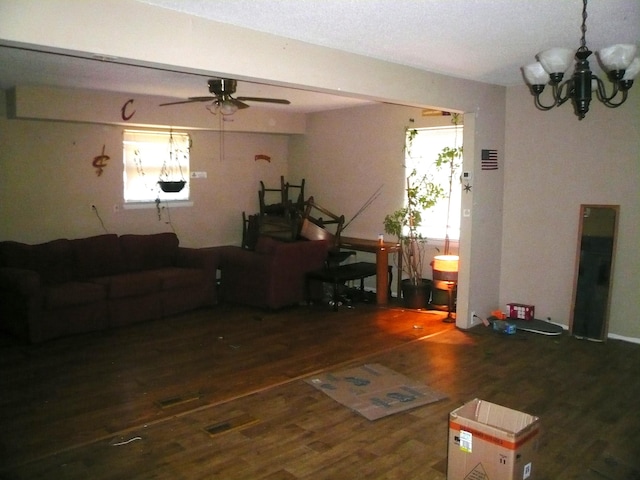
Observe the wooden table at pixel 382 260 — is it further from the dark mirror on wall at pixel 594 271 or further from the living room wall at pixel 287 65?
the dark mirror on wall at pixel 594 271

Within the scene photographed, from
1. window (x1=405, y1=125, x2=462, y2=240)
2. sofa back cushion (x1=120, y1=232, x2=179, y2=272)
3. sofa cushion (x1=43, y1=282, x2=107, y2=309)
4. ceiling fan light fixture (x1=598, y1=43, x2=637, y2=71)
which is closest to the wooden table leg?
window (x1=405, y1=125, x2=462, y2=240)

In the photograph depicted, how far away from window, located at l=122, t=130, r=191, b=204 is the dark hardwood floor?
75.5 inches

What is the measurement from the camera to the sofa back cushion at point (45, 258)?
18.0ft

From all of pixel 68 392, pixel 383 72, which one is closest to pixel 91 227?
pixel 68 392

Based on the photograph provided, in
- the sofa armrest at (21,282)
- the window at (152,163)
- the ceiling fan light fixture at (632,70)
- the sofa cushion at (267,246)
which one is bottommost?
the sofa armrest at (21,282)

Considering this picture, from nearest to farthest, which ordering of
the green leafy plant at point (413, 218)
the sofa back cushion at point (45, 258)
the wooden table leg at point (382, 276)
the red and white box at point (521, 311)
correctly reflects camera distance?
the sofa back cushion at point (45, 258), the red and white box at point (521, 311), the green leafy plant at point (413, 218), the wooden table leg at point (382, 276)

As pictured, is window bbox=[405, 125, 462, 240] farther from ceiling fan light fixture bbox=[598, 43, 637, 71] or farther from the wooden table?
ceiling fan light fixture bbox=[598, 43, 637, 71]

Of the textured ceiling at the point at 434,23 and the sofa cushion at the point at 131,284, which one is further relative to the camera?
the sofa cushion at the point at 131,284

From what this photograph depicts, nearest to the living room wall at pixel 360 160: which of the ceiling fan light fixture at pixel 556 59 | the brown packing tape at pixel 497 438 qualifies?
the ceiling fan light fixture at pixel 556 59

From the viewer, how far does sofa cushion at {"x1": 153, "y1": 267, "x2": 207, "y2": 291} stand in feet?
19.5

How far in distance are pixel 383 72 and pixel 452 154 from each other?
81.9 inches

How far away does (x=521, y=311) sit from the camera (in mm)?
5664

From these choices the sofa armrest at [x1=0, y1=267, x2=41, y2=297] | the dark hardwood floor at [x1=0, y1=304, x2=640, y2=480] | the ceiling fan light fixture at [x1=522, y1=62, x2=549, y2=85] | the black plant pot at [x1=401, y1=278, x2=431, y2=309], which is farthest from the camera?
the black plant pot at [x1=401, y1=278, x2=431, y2=309]

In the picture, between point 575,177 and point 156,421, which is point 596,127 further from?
point 156,421
